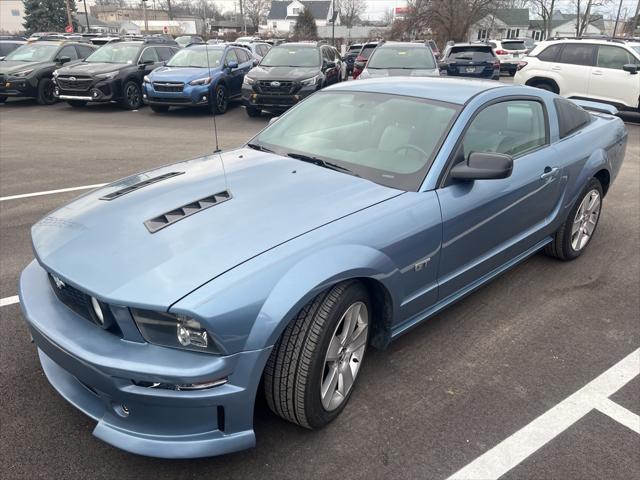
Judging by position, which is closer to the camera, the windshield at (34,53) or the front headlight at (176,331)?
the front headlight at (176,331)

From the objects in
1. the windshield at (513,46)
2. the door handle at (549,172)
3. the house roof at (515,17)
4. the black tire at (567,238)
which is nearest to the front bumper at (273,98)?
the black tire at (567,238)

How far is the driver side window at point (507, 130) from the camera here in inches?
129

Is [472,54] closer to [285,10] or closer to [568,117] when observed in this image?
[568,117]

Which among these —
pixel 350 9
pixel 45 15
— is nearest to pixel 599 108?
pixel 45 15

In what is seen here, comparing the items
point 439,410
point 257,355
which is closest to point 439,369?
point 439,410

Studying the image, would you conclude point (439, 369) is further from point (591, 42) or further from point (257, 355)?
point (591, 42)

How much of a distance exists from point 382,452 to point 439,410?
1.49ft

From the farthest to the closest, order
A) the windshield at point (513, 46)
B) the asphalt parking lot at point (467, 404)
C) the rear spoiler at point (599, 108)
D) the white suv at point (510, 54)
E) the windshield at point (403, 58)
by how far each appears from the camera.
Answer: the windshield at point (513, 46), the white suv at point (510, 54), the windshield at point (403, 58), the rear spoiler at point (599, 108), the asphalt parking lot at point (467, 404)

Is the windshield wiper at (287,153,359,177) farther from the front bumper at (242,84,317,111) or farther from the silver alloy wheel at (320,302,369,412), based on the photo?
the front bumper at (242,84,317,111)

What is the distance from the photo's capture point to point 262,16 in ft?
338

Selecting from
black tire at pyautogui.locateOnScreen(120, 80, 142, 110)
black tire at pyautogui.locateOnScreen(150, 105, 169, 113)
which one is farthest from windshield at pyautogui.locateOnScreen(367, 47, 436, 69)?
black tire at pyautogui.locateOnScreen(120, 80, 142, 110)

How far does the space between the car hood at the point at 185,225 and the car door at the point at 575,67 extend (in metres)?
11.2

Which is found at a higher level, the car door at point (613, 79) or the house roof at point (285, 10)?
the house roof at point (285, 10)

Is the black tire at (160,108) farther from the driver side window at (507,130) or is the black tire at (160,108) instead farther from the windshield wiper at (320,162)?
the driver side window at (507,130)
